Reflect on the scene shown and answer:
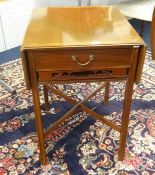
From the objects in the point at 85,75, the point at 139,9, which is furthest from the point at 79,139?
the point at 139,9

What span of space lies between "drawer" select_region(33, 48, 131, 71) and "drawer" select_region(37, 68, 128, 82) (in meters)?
0.02

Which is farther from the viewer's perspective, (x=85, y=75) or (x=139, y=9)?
(x=139, y=9)

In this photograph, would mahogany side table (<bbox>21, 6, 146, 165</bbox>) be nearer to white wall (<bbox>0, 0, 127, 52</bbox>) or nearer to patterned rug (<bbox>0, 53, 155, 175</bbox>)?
patterned rug (<bbox>0, 53, 155, 175</bbox>)

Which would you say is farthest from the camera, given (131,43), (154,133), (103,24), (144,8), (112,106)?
(144,8)

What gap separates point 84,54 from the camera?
0.97 meters

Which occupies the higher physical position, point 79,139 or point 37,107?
point 37,107

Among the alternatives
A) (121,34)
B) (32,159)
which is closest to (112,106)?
(32,159)

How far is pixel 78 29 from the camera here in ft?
3.51

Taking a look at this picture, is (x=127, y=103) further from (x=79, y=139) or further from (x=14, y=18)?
(x=14, y=18)

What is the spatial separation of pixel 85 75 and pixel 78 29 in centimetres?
20

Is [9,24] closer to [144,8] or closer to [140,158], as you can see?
[144,8]

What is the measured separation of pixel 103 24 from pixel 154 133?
75 centimetres

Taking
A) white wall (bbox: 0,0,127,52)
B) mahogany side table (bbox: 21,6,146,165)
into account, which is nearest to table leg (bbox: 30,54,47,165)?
mahogany side table (bbox: 21,6,146,165)

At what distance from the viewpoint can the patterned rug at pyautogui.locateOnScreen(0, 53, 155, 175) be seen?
1291mm
